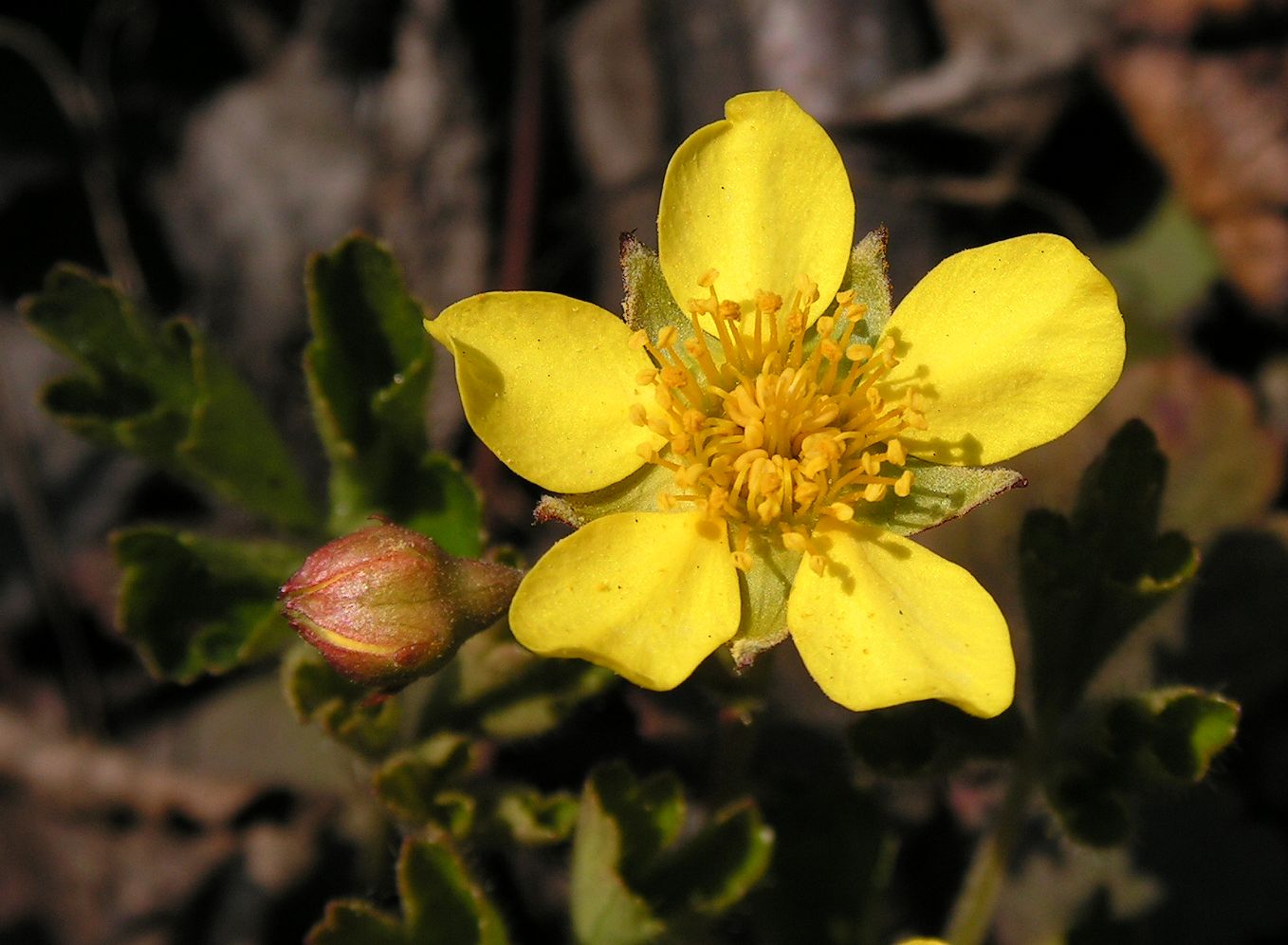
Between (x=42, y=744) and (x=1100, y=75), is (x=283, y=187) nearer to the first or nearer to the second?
(x=42, y=744)

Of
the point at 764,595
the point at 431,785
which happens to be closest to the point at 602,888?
the point at 431,785

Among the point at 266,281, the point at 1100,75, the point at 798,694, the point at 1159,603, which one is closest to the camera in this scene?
the point at 1159,603

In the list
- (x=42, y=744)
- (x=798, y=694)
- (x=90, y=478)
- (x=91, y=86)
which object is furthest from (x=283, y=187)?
(x=798, y=694)

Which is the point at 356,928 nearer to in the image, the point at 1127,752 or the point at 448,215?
the point at 1127,752

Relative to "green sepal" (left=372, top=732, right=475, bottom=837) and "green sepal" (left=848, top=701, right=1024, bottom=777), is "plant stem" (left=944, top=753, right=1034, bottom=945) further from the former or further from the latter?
"green sepal" (left=372, top=732, right=475, bottom=837)

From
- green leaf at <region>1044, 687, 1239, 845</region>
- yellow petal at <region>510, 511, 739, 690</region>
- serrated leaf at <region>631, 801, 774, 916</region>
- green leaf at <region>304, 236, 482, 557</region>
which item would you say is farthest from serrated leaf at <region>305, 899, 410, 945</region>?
green leaf at <region>1044, 687, 1239, 845</region>
